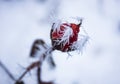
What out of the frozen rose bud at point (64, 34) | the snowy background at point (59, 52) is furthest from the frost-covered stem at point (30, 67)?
the frozen rose bud at point (64, 34)

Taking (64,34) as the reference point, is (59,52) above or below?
below

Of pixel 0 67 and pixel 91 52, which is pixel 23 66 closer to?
pixel 0 67

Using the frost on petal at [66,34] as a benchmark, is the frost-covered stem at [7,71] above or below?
below

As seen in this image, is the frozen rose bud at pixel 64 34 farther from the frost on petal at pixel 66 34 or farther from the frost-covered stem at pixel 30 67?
the frost-covered stem at pixel 30 67

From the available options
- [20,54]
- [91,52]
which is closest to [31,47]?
[20,54]

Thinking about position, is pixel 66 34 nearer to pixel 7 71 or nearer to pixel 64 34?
pixel 64 34

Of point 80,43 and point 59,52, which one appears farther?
point 59,52

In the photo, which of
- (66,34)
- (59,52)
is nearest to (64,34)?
(66,34)
